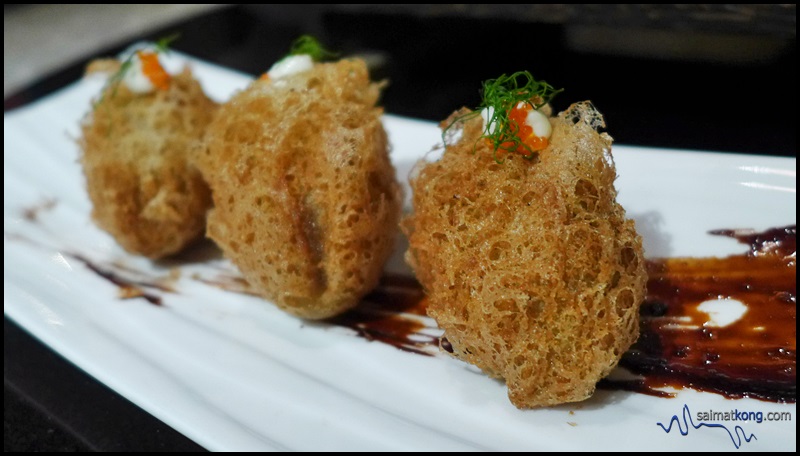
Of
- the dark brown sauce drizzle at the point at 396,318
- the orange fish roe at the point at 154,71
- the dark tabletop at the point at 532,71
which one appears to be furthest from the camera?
the orange fish roe at the point at 154,71

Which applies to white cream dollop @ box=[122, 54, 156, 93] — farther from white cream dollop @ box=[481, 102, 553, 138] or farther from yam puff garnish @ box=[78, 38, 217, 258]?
white cream dollop @ box=[481, 102, 553, 138]

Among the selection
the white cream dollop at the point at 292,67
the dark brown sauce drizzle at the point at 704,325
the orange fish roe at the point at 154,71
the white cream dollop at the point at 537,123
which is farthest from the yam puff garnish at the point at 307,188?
the orange fish roe at the point at 154,71

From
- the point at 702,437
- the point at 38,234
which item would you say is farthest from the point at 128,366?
the point at 702,437

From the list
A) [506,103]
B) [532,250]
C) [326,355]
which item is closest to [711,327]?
[532,250]

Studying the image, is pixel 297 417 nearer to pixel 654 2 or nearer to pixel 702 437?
pixel 702 437

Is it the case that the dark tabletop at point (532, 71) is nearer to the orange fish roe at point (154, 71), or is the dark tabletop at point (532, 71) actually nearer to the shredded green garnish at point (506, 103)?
the orange fish roe at point (154, 71)

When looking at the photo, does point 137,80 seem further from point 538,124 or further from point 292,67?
point 538,124
